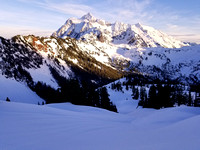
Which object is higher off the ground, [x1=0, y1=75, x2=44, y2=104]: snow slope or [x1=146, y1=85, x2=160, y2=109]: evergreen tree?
[x1=146, y1=85, x2=160, y2=109]: evergreen tree

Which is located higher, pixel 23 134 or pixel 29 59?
Answer: pixel 29 59

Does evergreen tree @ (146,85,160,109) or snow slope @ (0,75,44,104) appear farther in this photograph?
snow slope @ (0,75,44,104)

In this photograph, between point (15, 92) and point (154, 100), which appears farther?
point (15, 92)

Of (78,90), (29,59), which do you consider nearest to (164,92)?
(78,90)

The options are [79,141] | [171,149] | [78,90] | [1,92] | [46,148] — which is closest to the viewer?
[171,149]

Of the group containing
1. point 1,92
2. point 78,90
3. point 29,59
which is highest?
point 29,59

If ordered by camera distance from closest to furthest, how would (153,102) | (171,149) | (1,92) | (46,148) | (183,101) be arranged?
(171,149), (46,148), (153,102), (183,101), (1,92)

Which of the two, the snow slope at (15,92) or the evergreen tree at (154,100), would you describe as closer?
the evergreen tree at (154,100)

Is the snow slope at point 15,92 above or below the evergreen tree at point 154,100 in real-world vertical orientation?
below

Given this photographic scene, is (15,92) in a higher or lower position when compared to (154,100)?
lower

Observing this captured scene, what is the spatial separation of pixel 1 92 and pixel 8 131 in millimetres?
109086

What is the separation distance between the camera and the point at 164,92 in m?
44.4

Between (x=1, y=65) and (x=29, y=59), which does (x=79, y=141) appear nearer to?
(x=1, y=65)

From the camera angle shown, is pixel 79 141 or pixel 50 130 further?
pixel 50 130
